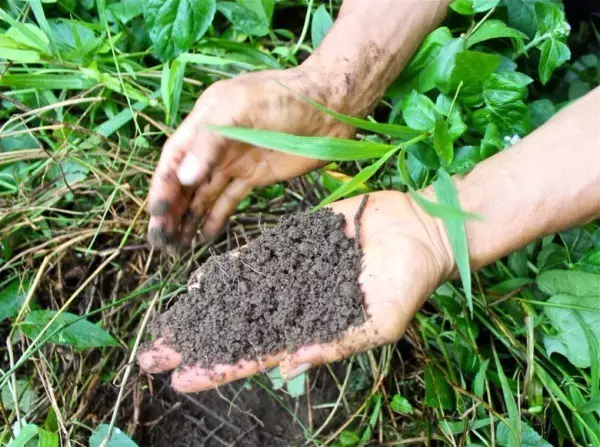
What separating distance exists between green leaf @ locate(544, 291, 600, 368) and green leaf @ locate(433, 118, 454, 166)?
0.37 metres

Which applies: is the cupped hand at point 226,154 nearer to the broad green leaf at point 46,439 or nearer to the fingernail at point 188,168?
the fingernail at point 188,168

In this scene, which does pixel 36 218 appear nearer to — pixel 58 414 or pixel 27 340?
pixel 27 340

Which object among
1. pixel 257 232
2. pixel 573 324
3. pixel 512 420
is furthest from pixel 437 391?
pixel 257 232

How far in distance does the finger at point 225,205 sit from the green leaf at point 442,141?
0.39 meters

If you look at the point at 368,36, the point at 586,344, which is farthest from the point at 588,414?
the point at 368,36

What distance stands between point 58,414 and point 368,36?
1019 mm

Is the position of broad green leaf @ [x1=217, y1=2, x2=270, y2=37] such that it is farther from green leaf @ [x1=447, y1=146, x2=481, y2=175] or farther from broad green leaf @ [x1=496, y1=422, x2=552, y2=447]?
broad green leaf @ [x1=496, y1=422, x2=552, y2=447]

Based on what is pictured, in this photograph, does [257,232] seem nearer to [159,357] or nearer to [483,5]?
[159,357]

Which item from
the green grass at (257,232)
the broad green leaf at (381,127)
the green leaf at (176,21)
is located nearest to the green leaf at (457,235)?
the green grass at (257,232)

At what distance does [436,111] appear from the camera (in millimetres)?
1120

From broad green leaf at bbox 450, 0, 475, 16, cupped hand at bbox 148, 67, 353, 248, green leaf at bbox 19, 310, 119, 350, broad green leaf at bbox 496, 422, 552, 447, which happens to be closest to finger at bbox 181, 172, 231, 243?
cupped hand at bbox 148, 67, 353, 248

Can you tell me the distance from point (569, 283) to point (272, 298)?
61 centimetres

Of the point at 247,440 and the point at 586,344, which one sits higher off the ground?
the point at 586,344

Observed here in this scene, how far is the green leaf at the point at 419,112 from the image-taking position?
43.9 inches
